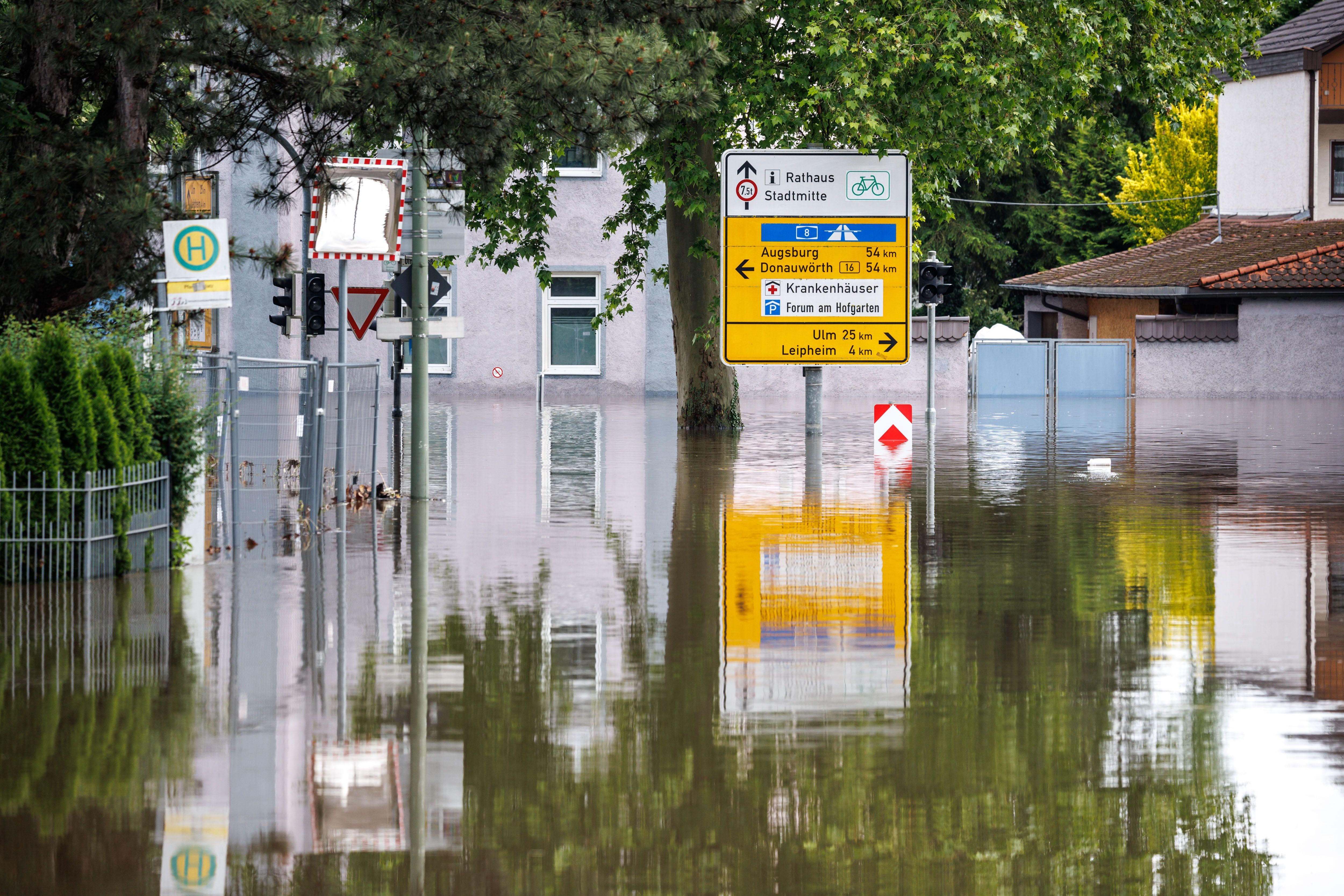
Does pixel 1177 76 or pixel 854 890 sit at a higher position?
pixel 1177 76

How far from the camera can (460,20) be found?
17062 mm

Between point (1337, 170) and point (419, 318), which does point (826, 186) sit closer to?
point (419, 318)

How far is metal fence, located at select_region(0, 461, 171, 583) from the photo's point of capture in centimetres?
1172

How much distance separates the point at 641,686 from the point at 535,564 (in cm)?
484

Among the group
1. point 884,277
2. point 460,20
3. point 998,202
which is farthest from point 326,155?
point 998,202

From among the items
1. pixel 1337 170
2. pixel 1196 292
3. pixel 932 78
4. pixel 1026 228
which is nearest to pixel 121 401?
pixel 932 78

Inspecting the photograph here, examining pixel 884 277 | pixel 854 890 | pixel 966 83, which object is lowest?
pixel 854 890

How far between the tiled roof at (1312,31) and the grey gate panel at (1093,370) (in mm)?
9697

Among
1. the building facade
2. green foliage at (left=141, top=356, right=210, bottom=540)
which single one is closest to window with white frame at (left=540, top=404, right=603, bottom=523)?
green foliage at (left=141, top=356, right=210, bottom=540)

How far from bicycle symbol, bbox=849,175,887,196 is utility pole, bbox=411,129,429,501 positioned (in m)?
9.86

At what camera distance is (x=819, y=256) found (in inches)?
1051

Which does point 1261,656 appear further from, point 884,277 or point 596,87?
point 884,277

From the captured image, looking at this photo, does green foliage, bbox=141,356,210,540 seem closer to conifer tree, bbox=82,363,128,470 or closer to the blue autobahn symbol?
conifer tree, bbox=82,363,128,470

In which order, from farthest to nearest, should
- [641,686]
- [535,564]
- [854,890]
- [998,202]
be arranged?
[998,202] → [535,564] → [641,686] → [854,890]
